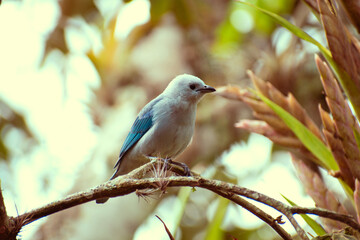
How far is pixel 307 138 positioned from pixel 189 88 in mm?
1086

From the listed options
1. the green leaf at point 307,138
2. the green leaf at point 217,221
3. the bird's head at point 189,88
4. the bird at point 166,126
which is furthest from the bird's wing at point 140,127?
the green leaf at point 307,138

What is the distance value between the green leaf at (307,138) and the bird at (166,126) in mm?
850

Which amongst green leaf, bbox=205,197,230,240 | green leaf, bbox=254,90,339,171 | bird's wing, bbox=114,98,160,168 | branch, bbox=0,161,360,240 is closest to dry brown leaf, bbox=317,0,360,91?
green leaf, bbox=254,90,339,171

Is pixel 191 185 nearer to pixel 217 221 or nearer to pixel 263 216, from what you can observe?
pixel 263 216

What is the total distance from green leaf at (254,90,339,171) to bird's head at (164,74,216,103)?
3.07 ft

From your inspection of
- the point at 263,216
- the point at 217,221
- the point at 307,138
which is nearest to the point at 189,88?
the point at 217,221

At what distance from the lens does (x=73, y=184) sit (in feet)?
16.9

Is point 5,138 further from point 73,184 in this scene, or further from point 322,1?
point 322,1

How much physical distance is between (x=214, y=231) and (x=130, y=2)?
8.54 feet

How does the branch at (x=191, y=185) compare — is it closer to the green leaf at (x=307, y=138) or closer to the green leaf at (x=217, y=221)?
the green leaf at (x=307, y=138)

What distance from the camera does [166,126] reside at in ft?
9.14

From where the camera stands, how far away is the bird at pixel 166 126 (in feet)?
9.05

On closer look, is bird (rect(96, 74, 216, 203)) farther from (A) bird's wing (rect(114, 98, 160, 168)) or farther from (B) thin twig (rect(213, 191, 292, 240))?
(B) thin twig (rect(213, 191, 292, 240))

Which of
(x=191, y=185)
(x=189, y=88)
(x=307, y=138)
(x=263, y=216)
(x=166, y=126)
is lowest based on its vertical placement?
(x=263, y=216)
